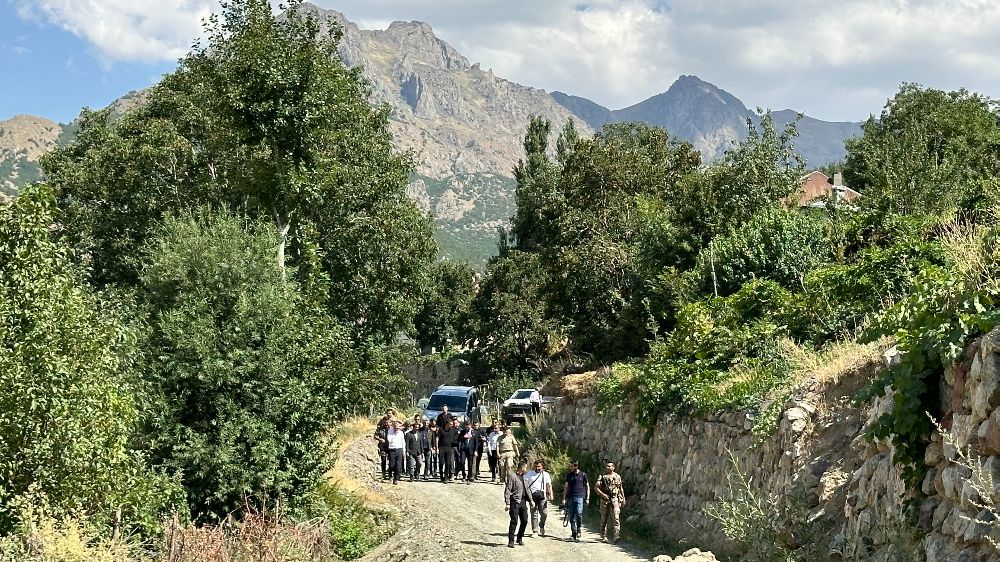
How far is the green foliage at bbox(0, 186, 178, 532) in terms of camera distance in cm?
1202

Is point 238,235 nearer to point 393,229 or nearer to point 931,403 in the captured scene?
point 393,229

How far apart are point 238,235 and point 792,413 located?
37.7ft

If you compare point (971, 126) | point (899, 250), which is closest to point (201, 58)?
point (899, 250)

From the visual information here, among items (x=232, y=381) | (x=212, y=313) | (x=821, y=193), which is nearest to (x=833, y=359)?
(x=232, y=381)

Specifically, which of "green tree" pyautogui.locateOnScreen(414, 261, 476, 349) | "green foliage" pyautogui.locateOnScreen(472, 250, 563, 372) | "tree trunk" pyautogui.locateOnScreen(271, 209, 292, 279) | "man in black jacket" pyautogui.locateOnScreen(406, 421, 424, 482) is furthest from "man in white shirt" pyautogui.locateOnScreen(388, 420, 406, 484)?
"green tree" pyautogui.locateOnScreen(414, 261, 476, 349)

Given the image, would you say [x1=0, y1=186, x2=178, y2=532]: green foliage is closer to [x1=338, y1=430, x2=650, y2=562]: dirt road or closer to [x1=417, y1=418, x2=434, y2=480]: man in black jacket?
[x1=338, y1=430, x2=650, y2=562]: dirt road

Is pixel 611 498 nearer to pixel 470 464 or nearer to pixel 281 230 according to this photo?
pixel 470 464

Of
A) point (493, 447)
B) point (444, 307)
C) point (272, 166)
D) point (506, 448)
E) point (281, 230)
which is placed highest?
point (272, 166)

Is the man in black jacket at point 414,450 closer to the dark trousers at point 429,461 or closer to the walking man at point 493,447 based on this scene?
the dark trousers at point 429,461

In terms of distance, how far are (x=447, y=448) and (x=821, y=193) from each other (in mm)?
39892

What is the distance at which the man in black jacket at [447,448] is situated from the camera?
23.9 m

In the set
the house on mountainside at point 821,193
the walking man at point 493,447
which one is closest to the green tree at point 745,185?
the house on mountainside at point 821,193

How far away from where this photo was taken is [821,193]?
5688 centimetres

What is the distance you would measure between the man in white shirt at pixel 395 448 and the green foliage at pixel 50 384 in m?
9.67
